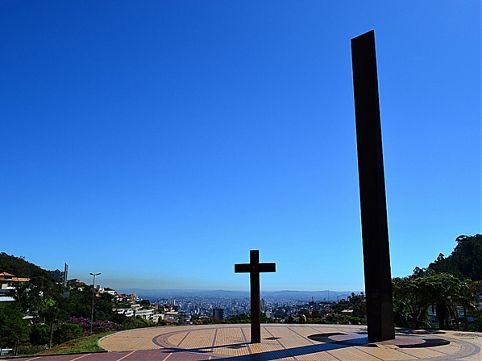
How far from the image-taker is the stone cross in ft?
52.2

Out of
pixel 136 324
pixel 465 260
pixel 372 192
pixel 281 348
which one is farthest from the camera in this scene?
pixel 465 260

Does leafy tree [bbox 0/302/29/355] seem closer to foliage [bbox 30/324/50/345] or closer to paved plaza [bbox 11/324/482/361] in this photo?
foliage [bbox 30/324/50/345]

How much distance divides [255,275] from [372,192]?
5.07 meters

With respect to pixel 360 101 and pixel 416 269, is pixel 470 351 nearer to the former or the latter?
pixel 360 101

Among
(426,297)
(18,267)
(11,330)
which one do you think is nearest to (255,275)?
(426,297)

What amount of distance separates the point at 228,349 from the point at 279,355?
2.15 meters

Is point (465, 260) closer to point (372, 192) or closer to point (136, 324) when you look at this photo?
point (136, 324)

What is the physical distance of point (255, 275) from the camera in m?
16.0

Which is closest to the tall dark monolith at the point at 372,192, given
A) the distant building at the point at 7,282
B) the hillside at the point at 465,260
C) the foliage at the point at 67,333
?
the foliage at the point at 67,333

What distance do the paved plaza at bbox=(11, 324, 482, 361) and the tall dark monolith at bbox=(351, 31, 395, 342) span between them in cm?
107

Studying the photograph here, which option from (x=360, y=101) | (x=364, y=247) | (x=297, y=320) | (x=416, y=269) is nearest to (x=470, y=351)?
(x=364, y=247)

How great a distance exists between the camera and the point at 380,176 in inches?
632

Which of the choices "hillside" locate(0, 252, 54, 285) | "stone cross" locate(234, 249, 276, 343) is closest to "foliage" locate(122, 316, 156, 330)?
"stone cross" locate(234, 249, 276, 343)

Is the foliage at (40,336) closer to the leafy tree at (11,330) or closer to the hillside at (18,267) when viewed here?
the leafy tree at (11,330)
